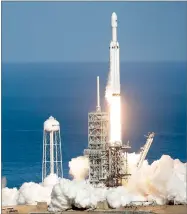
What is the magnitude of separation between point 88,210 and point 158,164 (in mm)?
3861

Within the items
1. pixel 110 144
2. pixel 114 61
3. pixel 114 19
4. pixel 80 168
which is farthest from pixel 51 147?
pixel 114 19

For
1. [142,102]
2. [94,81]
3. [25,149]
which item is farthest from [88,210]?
[94,81]

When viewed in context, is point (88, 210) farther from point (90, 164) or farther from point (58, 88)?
point (58, 88)

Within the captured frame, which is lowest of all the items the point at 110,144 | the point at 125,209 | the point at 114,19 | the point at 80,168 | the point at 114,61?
the point at 125,209

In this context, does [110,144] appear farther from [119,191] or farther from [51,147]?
[119,191]

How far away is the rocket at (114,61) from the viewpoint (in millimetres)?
38250

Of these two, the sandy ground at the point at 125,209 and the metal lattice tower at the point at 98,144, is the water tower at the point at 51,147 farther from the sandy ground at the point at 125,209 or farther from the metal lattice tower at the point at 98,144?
the sandy ground at the point at 125,209

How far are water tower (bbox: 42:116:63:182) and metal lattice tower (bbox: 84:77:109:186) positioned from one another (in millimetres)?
1175

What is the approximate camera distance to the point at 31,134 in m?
53.2

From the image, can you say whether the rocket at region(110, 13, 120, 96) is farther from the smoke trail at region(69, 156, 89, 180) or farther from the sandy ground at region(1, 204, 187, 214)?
the sandy ground at region(1, 204, 187, 214)

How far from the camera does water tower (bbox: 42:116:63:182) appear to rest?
39.3 meters

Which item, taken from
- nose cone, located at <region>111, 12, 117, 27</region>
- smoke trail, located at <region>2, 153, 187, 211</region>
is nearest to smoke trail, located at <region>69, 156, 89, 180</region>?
smoke trail, located at <region>2, 153, 187, 211</region>

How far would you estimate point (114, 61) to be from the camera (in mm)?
38500

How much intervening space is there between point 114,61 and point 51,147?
129 inches
